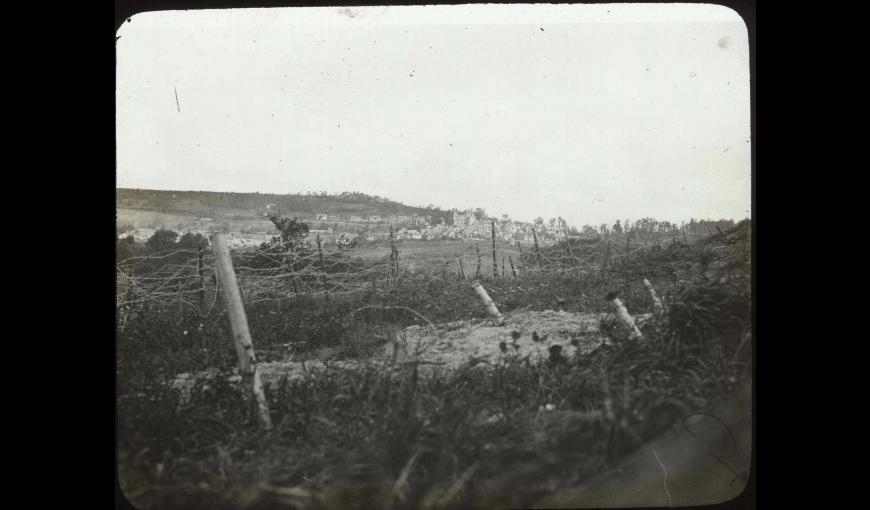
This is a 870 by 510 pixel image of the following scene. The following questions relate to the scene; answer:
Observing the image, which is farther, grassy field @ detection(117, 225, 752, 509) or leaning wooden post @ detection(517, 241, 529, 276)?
leaning wooden post @ detection(517, 241, 529, 276)

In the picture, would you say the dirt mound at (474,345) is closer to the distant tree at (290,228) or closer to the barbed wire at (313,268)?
the barbed wire at (313,268)

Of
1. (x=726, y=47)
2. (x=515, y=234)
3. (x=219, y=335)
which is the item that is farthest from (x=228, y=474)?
(x=726, y=47)

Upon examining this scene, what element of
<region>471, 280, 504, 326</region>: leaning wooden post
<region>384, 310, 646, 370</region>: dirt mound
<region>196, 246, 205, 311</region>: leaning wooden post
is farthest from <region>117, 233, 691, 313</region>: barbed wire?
<region>384, 310, 646, 370</region>: dirt mound

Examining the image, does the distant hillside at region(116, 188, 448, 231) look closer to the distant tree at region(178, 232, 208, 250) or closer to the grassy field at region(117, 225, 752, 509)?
the distant tree at region(178, 232, 208, 250)

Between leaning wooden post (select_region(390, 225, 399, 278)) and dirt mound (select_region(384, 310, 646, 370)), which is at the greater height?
leaning wooden post (select_region(390, 225, 399, 278))

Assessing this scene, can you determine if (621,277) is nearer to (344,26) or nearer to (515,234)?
(515,234)

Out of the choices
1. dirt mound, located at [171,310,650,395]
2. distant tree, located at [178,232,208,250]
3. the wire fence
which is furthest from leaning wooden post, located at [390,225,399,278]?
distant tree, located at [178,232,208,250]

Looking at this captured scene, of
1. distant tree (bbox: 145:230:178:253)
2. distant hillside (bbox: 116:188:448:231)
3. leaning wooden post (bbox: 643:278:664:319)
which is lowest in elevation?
leaning wooden post (bbox: 643:278:664:319)
